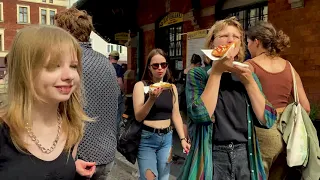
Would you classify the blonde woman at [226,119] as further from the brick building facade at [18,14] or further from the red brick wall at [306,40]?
the brick building facade at [18,14]

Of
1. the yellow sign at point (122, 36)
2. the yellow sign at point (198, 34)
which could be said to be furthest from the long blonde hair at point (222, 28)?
the yellow sign at point (122, 36)

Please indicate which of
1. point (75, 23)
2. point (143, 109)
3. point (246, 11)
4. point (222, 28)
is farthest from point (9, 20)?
point (222, 28)

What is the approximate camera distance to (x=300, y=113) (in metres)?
2.81

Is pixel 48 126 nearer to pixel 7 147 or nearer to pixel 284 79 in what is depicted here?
pixel 7 147

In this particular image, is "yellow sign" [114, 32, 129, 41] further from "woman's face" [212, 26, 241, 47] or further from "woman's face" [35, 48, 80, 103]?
"woman's face" [35, 48, 80, 103]

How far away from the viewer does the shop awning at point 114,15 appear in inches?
442

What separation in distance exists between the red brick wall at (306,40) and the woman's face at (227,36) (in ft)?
11.6

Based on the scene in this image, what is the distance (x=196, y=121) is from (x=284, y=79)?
1.21 metres

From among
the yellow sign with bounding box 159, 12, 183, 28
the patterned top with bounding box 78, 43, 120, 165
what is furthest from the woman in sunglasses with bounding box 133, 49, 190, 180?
the yellow sign with bounding box 159, 12, 183, 28

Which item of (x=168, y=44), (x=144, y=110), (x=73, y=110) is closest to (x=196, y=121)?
(x=73, y=110)

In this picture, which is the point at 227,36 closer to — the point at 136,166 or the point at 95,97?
the point at 95,97

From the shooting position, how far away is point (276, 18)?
6090 millimetres

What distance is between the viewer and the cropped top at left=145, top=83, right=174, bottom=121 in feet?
11.7

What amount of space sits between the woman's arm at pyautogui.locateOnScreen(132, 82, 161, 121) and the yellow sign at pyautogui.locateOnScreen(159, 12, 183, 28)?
6.38 metres
